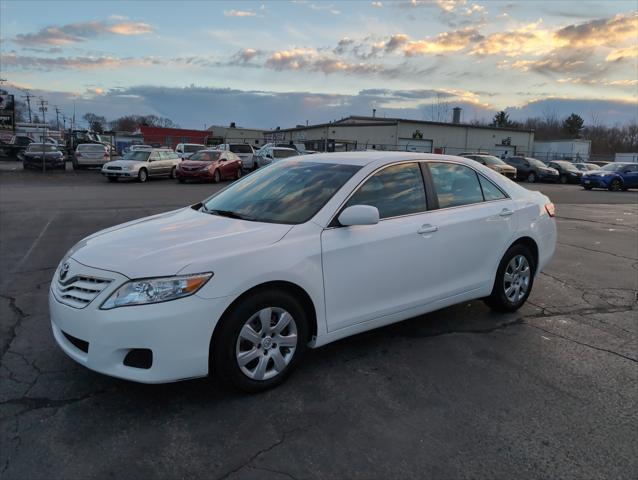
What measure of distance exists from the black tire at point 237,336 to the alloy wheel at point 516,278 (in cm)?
258

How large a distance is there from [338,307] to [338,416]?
0.80 meters

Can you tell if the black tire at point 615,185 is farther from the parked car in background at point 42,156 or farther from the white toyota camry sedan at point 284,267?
the parked car in background at point 42,156

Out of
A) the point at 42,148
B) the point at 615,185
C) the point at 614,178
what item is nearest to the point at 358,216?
the point at 42,148

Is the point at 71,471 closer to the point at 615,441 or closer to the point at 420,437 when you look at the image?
the point at 420,437

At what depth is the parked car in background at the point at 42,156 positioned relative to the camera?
27188 mm

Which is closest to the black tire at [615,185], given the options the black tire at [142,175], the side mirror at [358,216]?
the black tire at [142,175]

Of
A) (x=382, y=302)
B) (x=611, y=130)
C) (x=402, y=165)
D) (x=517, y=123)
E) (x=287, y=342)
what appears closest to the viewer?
(x=287, y=342)

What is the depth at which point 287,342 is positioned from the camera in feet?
11.5

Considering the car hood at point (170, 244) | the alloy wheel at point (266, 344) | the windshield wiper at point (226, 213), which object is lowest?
the alloy wheel at point (266, 344)

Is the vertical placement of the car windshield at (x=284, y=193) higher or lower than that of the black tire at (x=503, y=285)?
higher

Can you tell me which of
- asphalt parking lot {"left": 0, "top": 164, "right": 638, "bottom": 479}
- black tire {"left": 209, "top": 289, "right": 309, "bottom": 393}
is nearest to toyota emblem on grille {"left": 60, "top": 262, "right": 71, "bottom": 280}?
asphalt parking lot {"left": 0, "top": 164, "right": 638, "bottom": 479}

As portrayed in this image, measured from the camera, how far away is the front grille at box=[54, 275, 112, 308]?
314cm

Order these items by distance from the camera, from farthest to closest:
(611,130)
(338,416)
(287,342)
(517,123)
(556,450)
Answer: (517,123), (611,130), (287,342), (338,416), (556,450)

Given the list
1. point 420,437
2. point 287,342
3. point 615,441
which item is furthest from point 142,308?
point 615,441
